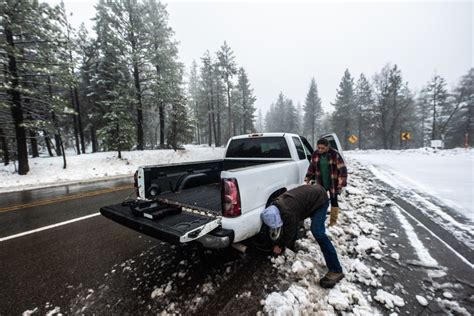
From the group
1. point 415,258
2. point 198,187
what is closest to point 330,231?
point 415,258

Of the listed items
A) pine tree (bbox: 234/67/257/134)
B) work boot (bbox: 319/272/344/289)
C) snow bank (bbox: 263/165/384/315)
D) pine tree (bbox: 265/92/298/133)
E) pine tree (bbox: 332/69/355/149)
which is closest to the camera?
snow bank (bbox: 263/165/384/315)

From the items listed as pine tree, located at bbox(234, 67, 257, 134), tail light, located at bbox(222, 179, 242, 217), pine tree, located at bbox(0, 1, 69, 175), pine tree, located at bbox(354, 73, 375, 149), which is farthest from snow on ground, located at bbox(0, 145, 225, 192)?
pine tree, located at bbox(354, 73, 375, 149)

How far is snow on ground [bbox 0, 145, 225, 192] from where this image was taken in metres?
11.2

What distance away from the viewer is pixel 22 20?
11320 mm

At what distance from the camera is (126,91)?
1745 cm

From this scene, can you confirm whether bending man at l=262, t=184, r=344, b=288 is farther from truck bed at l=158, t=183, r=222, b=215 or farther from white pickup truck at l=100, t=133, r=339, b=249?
truck bed at l=158, t=183, r=222, b=215

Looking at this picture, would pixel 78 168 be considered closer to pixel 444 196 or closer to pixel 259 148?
pixel 259 148

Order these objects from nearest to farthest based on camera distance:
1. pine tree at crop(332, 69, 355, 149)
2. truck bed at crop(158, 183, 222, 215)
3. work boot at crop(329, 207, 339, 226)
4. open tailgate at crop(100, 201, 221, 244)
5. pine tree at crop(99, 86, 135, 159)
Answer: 1. open tailgate at crop(100, 201, 221, 244)
2. truck bed at crop(158, 183, 222, 215)
3. work boot at crop(329, 207, 339, 226)
4. pine tree at crop(99, 86, 135, 159)
5. pine tree at crop(332, 69, 355, 149)

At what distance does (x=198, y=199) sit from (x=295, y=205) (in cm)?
202

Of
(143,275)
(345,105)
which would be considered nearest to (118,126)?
(143,275)

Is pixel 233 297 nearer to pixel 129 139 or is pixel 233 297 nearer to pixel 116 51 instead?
pixel 129 139

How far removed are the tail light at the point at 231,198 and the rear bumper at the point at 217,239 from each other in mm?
245

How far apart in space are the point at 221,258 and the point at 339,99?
4489cm

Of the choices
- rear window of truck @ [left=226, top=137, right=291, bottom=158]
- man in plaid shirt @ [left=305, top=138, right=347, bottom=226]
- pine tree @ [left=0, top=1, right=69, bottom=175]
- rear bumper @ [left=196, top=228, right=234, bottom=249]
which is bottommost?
rear bumper @ [left=196, top=228, right=234, bottom=249]
